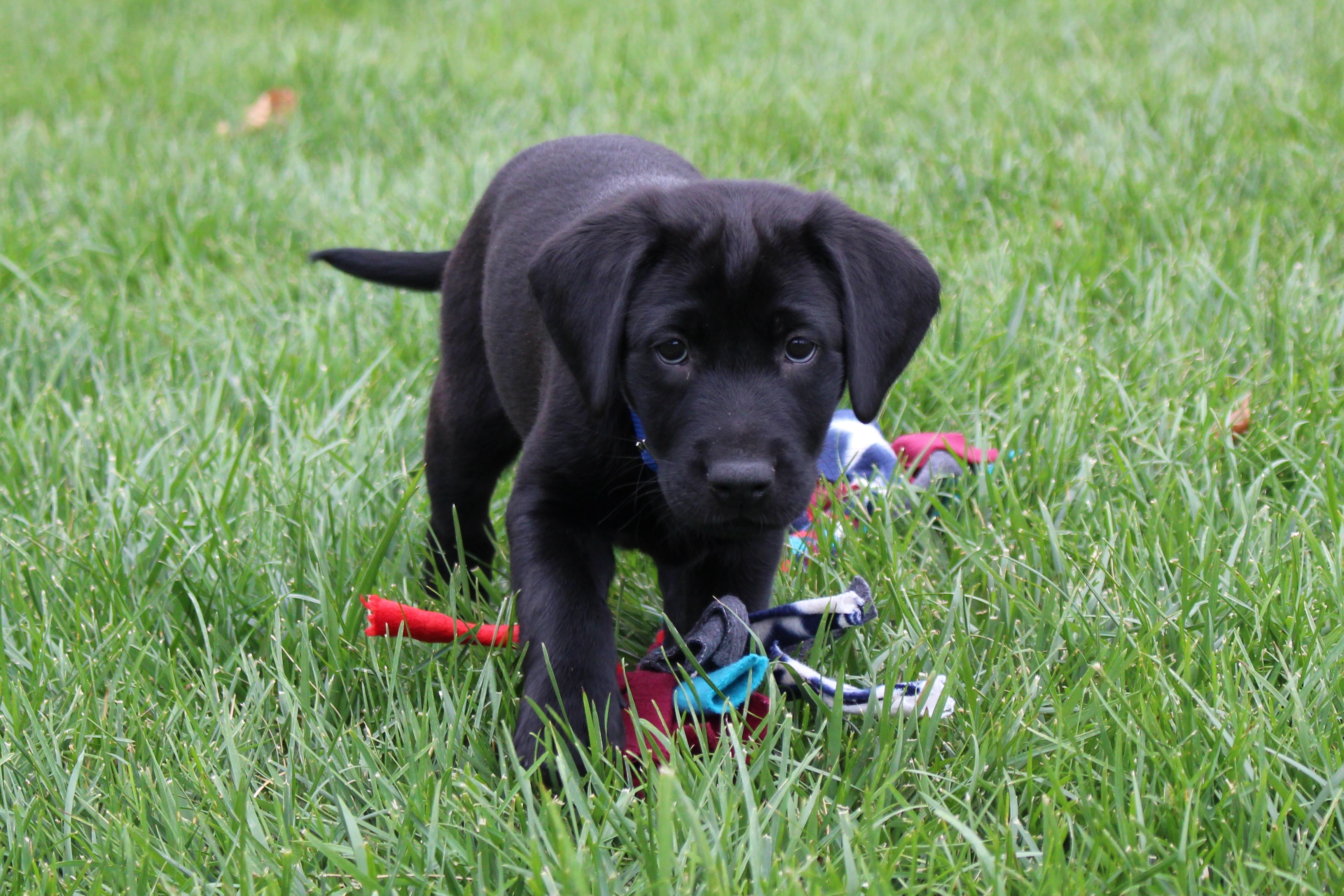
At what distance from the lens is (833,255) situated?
218 cm

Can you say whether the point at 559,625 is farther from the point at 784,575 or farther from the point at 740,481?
the point at 784,575

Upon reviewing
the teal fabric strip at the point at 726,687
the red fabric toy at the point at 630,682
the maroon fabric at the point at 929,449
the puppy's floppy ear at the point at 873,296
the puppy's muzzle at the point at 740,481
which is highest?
the puppy's floppy ear at the point at 873,296

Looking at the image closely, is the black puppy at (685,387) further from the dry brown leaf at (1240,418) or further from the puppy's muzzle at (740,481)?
the dry brown leaf at (1240,418)

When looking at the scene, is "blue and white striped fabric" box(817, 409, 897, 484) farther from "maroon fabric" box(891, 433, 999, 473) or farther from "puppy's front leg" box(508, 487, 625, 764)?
"puppy's front leg" box(508, 487, 625, 764)

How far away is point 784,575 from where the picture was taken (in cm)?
266

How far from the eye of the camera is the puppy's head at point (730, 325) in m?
2.08

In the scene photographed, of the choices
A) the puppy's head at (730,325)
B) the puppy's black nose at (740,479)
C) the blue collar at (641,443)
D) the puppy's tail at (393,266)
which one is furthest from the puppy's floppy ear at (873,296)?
the puppy's tail at (393,266)

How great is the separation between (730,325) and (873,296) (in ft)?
0.88

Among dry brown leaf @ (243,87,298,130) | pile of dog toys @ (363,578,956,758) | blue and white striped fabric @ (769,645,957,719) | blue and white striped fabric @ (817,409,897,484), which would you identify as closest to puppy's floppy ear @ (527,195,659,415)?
pile of dog toys @ (363,578,956,758)

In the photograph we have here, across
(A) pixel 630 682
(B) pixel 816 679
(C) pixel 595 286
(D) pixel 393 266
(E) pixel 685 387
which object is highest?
(C) pixel 595 286

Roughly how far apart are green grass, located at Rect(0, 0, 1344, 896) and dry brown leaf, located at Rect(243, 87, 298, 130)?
A: 9 centimetres

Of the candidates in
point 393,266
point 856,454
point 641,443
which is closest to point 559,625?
point 641,443

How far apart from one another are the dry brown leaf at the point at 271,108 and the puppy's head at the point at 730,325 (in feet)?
13.2

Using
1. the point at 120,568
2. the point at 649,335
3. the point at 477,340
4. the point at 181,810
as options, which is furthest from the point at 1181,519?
the point at 120,568
